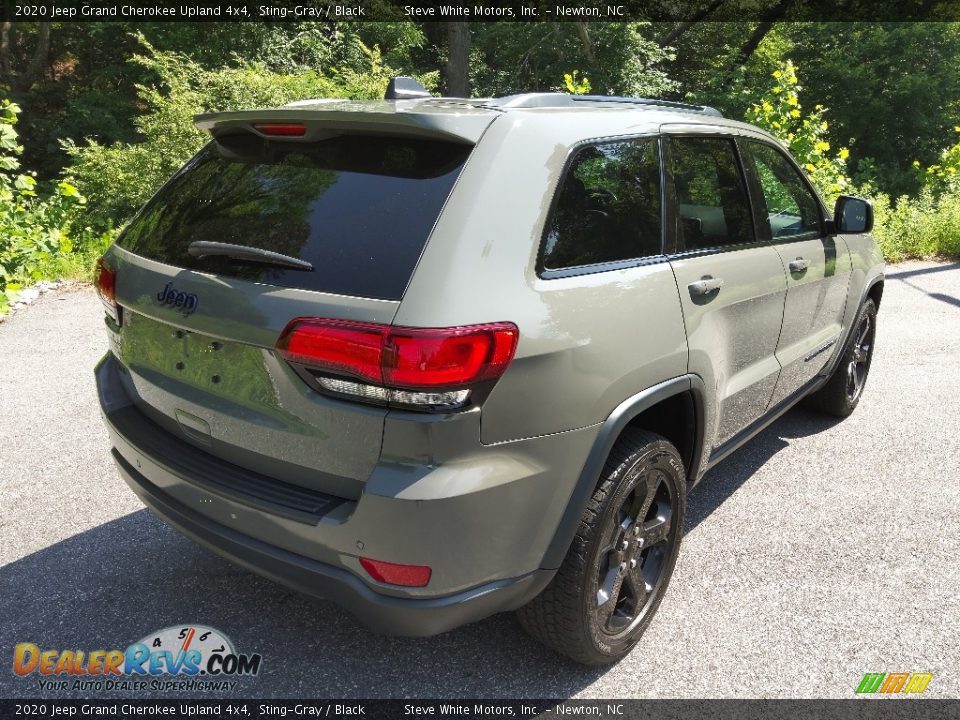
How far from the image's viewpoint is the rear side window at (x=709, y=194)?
2809mm

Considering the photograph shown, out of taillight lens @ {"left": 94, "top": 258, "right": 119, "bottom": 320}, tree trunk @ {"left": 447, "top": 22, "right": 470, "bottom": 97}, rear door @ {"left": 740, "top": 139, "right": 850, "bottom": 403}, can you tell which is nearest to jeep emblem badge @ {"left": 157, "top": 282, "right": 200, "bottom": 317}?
taillight lens @ {"left": 94, "top": 258, "right": 119, "bottom": 320}

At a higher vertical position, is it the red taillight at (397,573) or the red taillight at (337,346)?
the red taillight at (337,346)

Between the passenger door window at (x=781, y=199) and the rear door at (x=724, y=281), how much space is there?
0.60ft

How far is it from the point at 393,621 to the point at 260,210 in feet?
4.09

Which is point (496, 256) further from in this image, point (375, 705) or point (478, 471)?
point (375, 705)

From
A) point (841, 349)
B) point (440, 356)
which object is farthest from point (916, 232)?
point (440, 356)

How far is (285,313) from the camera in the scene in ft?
6.50

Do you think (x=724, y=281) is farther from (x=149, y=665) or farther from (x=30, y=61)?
(x=30, y=61)

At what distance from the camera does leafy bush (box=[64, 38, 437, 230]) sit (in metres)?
9.51

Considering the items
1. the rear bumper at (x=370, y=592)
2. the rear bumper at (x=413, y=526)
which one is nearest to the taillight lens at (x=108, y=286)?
the rear bumper at (x=413, y=526)

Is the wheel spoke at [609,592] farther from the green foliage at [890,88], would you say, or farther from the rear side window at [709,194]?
the green foliage at [890,88]

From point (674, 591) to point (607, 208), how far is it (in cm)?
155

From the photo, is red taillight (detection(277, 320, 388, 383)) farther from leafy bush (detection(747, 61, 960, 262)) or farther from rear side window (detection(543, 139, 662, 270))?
leafy bush (detection(747, 61, 960, 262))

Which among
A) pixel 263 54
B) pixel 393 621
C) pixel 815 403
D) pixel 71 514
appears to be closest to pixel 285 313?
pixel 393 621
